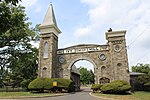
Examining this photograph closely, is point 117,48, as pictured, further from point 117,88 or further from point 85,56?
point 117,88

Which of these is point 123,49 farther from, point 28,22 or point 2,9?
point 2,9

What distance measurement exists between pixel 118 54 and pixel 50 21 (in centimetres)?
1277

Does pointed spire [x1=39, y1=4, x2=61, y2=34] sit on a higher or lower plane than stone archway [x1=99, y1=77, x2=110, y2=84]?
higher

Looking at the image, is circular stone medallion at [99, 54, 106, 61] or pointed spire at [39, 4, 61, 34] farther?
pointed spire at [39, 4, 61, 34]

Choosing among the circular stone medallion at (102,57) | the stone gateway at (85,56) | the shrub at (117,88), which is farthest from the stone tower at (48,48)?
the shrub at (117,88)

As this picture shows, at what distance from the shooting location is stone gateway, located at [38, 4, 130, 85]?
1097 inches

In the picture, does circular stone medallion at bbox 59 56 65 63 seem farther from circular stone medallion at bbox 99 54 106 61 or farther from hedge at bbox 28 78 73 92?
circular stone medallion at bbox 99 54 106 61

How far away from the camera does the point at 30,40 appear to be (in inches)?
1299

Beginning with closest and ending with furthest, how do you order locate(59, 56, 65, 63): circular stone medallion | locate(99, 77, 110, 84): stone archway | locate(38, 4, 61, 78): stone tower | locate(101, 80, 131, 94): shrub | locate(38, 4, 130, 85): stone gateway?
1. locate(101, 80, 131, 94): shrub
2. locate(38, 4, 130, 85): stone gateway
3. locate(99, 77, 110, 84): stone archway
4. locate(38, 4, 61, 78): stone tower
5. locate(59, 56, 65, 63): circular stone medallion

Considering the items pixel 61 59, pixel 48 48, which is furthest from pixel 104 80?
pixel 48 48

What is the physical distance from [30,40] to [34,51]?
2096mm

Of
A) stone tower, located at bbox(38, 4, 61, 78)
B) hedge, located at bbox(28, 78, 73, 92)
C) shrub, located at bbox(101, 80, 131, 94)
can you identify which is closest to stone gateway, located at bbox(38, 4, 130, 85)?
stone tower, located at bbox(38, 4, 61, 78)

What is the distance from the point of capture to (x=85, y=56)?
29.7m

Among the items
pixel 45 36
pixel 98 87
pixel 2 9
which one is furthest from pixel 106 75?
pixel 2 9
